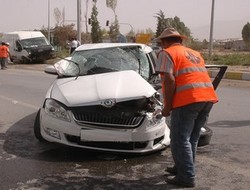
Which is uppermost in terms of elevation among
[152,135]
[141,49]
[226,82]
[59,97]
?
[141,49]

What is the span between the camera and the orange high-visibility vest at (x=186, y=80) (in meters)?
3.91

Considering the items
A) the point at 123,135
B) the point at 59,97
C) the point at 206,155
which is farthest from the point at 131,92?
the point at 206,155

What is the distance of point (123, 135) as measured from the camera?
4.66 metres

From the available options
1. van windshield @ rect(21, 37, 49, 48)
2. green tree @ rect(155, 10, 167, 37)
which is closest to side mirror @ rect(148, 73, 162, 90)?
van windshield @ rect(21, 37, 49, 48)

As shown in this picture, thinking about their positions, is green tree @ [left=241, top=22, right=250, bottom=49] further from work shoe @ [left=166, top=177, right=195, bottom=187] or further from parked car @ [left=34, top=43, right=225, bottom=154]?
work shoe @ [left=166, top=177, right=195, bottom=187]

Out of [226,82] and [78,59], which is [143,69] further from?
[226,82]

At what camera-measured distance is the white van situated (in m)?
25.3

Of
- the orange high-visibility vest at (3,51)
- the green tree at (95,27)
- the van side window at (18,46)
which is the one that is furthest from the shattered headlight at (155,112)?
the green tree at (95,27)

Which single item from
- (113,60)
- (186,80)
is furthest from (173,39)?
(113,60)

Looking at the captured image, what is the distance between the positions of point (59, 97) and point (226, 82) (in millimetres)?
11204

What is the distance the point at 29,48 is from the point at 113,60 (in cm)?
1997

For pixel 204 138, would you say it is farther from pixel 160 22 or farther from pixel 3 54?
pixel 160 22

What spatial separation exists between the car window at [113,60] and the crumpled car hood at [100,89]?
0.97 feet

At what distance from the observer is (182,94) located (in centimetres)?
394
